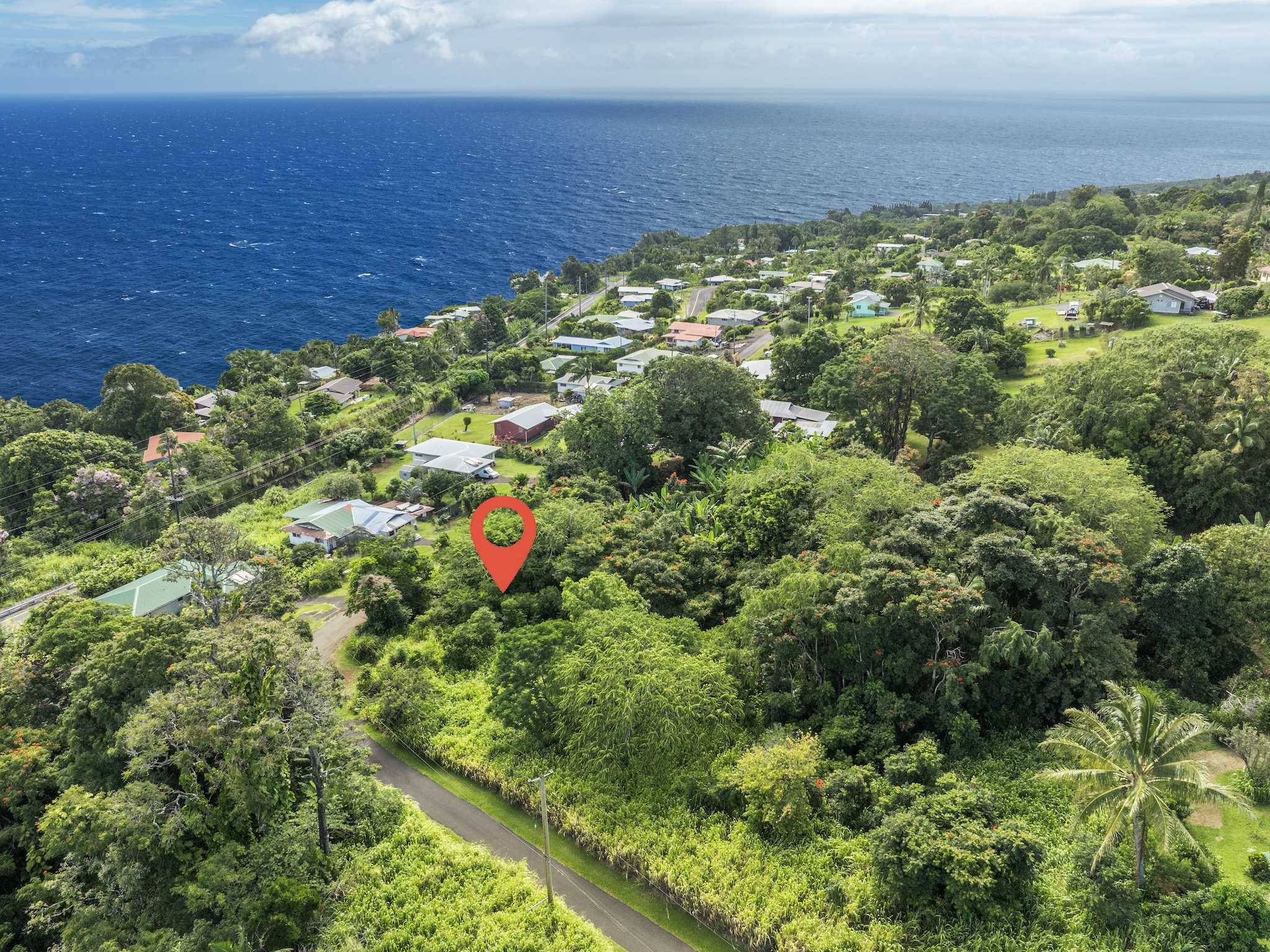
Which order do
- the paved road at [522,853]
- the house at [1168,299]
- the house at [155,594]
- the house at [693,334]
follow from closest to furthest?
the paved road at [522,853] → the house at [155,594] → the house at [1168,299] → the house at [693,334]

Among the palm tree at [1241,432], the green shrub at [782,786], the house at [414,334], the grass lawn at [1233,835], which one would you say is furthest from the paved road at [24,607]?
the palm tree at [1241,432]

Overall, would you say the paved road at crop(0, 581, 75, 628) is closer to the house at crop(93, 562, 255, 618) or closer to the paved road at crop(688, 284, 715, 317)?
the house at crop(93, 562, 255, 618)

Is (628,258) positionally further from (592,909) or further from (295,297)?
(592,909)

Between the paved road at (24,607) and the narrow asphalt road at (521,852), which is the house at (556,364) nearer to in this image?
the paved road at (24,607)

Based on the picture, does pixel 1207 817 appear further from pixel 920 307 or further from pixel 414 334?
pixel 414 334

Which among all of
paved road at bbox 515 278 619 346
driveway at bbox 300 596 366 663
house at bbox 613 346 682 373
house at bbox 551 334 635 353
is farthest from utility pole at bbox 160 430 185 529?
house at bbox 551 334 635 353

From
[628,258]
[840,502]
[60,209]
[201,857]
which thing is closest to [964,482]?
[840,502]
